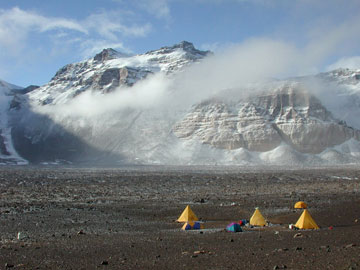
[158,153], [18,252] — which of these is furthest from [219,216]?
[158,153]

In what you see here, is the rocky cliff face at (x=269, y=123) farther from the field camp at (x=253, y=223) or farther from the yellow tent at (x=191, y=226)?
the yellow tent at (x=191, y=226)

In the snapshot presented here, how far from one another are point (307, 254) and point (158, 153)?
115 metres

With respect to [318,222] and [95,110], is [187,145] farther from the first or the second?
[318,222]

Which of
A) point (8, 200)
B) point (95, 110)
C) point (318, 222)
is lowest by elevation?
point (8, 200)

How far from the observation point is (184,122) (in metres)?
138

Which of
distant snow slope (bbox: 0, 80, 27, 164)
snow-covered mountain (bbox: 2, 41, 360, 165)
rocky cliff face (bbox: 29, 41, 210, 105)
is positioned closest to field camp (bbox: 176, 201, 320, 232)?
snow-covered mountain (bbox: 2, 41, 360, 165)

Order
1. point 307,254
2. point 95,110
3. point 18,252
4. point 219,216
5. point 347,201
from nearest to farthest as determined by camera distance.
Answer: point 307,254
point 18,252
point 219,216
point 347,201
point 95,110

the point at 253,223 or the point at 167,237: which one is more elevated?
the point at 253,223

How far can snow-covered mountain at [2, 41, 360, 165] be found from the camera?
418 feet

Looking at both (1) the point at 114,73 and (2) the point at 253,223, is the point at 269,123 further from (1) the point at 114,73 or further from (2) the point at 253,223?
(2) the point at 253,223

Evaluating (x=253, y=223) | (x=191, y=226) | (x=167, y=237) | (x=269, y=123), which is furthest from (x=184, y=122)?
(x=167, y=237)

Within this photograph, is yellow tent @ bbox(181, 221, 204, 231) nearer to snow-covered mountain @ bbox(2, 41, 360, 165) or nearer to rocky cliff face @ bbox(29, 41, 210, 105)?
snow-covered mountain @ bbox(2, 41, 360, 165)

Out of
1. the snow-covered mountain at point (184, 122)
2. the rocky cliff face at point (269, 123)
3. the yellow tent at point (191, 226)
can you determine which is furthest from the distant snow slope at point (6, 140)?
the yellow tent at point (191, 226)

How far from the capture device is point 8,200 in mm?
32062
